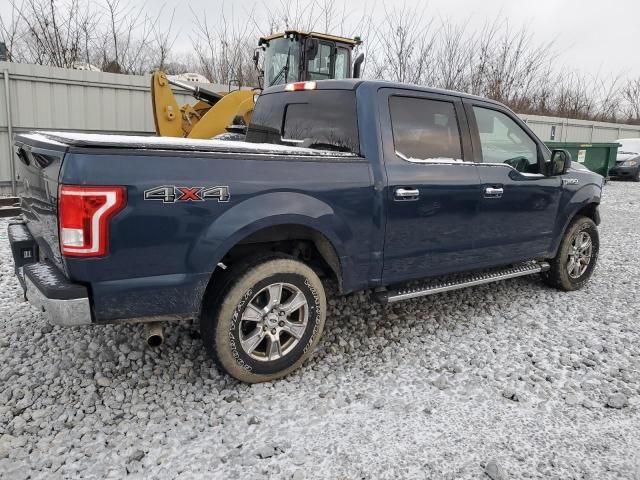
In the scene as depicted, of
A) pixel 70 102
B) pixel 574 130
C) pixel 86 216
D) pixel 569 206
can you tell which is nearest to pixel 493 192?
pixel 569 206

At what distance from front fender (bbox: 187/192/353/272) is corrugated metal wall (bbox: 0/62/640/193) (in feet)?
29.6

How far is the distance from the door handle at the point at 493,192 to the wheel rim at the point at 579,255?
1.50 metres

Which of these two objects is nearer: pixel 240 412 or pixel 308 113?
pixel 240 412

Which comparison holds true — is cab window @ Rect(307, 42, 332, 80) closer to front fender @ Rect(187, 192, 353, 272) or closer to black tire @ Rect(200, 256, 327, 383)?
front fender @ Rect(187, 192, 353, 272)

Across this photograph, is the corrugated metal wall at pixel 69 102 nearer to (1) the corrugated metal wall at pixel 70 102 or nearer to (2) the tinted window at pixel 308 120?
(1) the corrugated metal wall at pixel 70 102

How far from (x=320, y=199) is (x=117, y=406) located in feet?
5.51

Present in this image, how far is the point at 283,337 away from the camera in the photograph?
329 centimetres

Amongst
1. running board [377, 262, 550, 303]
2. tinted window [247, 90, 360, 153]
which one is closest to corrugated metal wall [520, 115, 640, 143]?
running board [377, 262, 550, 303]

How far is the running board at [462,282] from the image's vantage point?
3.65m

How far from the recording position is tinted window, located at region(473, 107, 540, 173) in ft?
14.0

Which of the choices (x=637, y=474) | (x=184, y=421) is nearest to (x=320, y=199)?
(x=184, y=421)

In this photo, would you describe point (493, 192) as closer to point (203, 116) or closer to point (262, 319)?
point (262, 319)

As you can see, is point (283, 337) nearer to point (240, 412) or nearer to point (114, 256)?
point (240, 412)

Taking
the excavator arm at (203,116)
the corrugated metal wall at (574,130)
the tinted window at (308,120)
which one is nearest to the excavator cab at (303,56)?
the excavator arm at (203,116)
